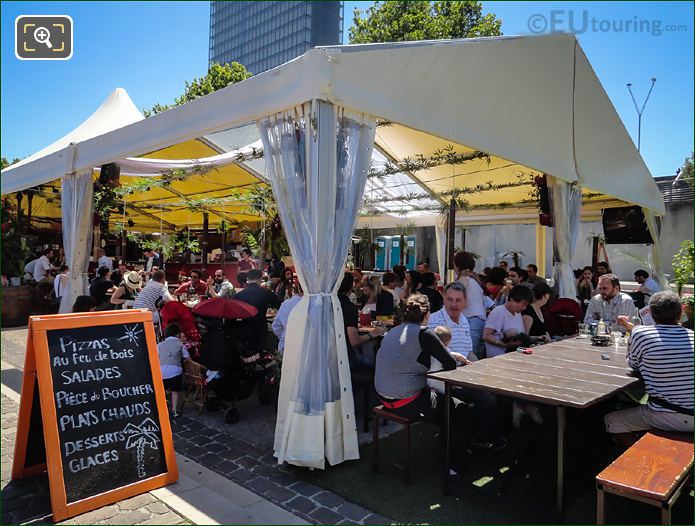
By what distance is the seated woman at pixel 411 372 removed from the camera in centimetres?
333

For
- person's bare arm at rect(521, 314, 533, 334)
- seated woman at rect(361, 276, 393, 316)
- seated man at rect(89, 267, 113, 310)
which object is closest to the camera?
person's bare arm at rect(521, 314, 533, 334)

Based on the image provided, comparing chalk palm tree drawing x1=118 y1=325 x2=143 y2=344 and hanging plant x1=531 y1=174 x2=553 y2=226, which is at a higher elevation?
hanging plant x1=531 y1=174 x2=553 y2=226

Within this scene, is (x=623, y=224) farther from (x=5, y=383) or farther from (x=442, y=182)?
(x=5, y=383)

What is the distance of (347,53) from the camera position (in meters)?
3.57

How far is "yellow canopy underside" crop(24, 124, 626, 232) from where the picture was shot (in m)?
7.27

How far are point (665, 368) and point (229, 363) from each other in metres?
3.48

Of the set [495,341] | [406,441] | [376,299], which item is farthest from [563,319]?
[406,441]

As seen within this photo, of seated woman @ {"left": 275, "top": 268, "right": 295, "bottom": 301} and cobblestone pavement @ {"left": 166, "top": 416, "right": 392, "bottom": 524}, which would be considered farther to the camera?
seated woman @ {"left": 275, "top": 268, "right": 295, "bottom": 301}

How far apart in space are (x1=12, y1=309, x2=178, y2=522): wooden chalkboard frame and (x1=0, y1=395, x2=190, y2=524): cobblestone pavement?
0.05 metres

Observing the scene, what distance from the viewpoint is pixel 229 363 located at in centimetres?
453

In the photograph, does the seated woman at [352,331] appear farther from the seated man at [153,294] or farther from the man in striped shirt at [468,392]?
the seated man at [153,294]

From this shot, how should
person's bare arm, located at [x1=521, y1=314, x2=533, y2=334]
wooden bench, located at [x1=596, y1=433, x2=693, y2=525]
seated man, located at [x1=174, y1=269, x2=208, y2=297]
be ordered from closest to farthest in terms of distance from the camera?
wooden bench, located at [x1=596, y1=433, x2=693, y2=525]
person's bare arm, located at [x1=521, y1=314, x2=533, y2=334]
seated man, located at [x1=174, y1=269, x2=208, y2=297]

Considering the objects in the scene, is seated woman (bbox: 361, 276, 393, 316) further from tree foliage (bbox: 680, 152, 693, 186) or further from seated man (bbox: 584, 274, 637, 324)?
A: tree foliage (bbox: 680, 152, 693, 186)

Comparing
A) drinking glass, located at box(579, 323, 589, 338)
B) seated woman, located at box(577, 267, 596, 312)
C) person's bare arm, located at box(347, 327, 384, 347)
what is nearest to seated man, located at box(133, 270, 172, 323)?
person's bare arm, located at box(347, 327, 384, 347)
